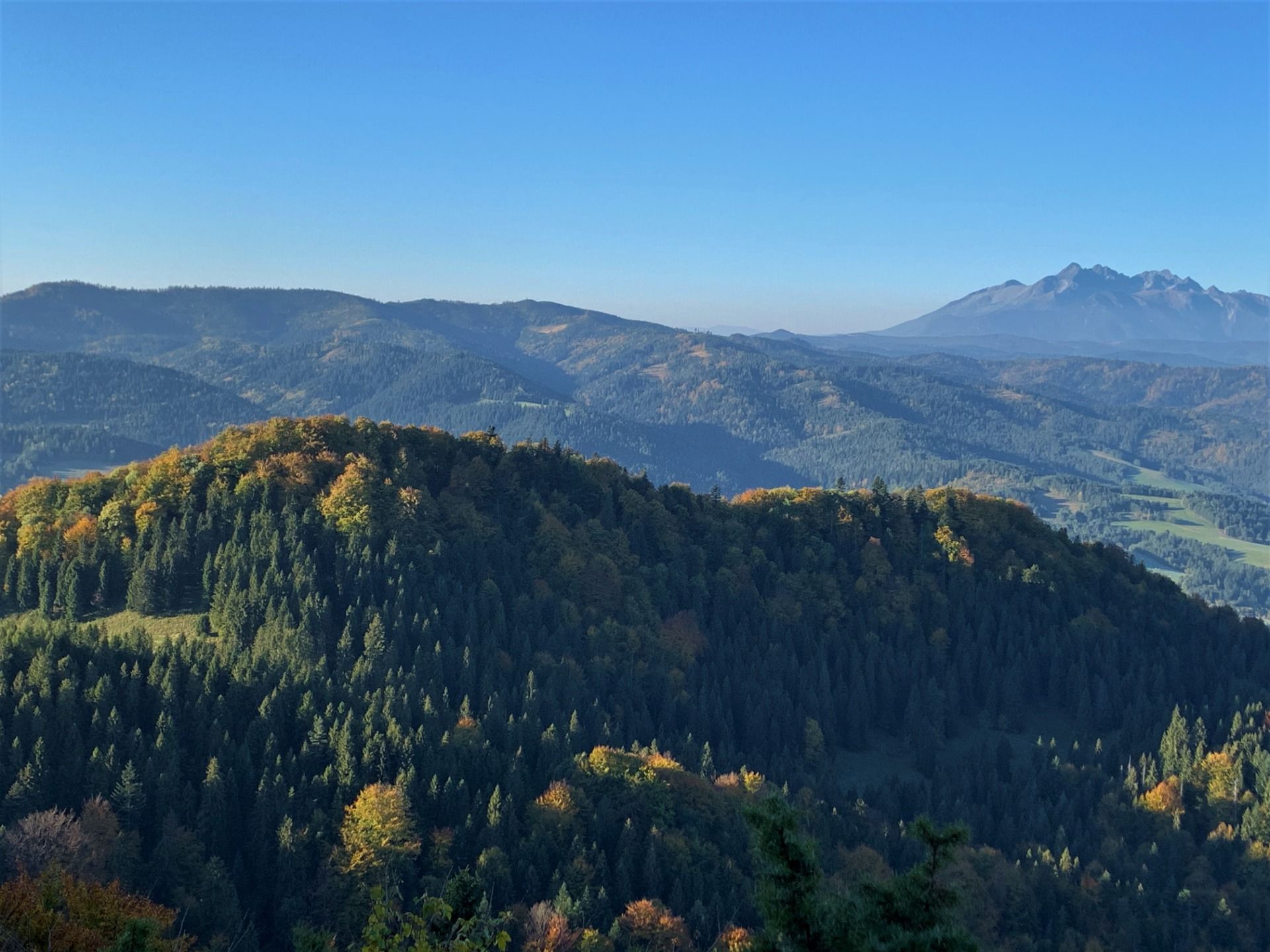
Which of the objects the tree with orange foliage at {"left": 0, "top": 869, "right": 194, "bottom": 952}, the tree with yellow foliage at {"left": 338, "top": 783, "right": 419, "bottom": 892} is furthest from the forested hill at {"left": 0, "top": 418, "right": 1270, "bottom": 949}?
the tree with orange foliage at {"left": 0, "top": 869, "right": 194, "bottom": 952}

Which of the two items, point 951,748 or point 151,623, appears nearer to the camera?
point 151,623

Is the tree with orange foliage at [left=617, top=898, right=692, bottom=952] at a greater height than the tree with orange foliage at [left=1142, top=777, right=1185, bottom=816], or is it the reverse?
the tree with orange foliage at [left=617, top=898, right=692, bottom=952]

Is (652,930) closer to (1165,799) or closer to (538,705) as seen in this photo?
(538,705)

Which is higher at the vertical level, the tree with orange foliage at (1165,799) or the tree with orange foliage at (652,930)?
the tree with orange foliage at (652,930)

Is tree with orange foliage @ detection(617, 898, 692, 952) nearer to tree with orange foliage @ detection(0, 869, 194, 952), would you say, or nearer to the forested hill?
the forested hill

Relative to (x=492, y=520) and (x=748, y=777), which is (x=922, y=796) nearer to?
(x=748, y=777)

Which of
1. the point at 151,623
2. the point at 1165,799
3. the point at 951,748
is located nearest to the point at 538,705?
the point at 151,623

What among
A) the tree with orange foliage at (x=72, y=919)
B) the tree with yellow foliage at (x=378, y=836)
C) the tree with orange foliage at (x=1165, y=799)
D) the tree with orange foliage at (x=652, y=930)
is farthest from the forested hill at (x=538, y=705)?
the tree with orange foliage at (x=72, y=919)

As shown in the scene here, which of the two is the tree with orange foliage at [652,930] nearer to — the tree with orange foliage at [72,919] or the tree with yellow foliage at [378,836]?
the tree with yellow foliage at [378,836]
